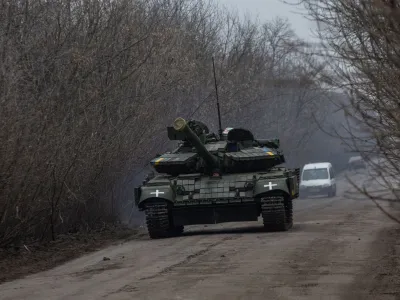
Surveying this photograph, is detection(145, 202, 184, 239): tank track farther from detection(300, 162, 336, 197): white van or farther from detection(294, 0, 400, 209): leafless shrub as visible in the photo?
detection(300, 162, 336, 197): white van

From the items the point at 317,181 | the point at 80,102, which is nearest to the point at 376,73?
the point at 80,102

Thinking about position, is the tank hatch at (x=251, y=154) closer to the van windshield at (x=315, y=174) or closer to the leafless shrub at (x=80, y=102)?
the leafless shrub at (x=80, y=102)

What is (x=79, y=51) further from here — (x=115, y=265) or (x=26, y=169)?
(x=115, y=265)

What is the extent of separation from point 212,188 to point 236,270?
21.4 ft

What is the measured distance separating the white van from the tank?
24.1 metres

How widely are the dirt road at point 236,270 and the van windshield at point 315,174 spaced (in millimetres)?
26038

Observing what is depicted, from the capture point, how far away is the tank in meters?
18.0

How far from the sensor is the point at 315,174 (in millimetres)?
44188

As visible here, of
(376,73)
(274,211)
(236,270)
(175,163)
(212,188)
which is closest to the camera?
(376,73)

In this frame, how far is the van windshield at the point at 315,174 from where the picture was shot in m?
44.1

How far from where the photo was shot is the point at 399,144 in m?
8.43

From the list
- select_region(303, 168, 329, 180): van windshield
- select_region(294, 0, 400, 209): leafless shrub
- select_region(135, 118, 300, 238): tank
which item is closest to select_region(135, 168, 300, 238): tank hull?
select_region(135, 118, 300, 238): tank

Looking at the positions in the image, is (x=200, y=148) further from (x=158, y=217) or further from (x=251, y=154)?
(x=158, y=217)

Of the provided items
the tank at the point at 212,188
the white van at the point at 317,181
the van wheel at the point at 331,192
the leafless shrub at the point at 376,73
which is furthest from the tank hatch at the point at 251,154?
the van wheel at the point at 331,192
